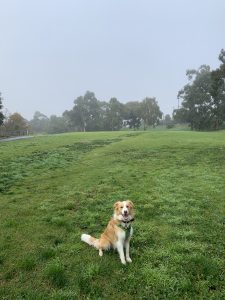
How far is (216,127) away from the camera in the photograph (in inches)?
3701

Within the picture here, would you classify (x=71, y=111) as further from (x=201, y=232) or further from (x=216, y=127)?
(x=201, y=232)

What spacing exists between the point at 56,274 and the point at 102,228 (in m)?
3.06

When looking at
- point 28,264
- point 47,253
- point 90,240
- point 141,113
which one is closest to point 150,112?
point 141,113

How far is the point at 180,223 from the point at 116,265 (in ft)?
11.5

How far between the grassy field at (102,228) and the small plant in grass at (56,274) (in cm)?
2

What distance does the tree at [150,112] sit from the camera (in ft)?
411

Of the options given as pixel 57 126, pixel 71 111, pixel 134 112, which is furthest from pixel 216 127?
pixel 57 126

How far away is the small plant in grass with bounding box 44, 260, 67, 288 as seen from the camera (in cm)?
711

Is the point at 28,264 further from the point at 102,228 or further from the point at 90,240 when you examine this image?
the point at 102,228

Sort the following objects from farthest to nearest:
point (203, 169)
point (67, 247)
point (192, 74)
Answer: point (192, 74)
point (203, 169)
point (67, 247)

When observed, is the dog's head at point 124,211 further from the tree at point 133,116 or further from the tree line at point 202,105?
the tree at point 133,116

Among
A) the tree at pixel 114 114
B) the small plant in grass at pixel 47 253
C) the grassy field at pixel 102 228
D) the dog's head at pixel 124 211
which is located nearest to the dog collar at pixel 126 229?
the dog's head at pixel 124 211

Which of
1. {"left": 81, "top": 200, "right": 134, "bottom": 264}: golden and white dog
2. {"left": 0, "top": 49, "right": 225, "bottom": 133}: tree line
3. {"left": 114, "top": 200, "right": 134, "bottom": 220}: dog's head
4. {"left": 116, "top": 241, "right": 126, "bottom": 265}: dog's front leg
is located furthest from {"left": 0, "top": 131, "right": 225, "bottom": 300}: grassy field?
{"left": 0, "top": 49, "right": 225, "bottom": 133}: tree line

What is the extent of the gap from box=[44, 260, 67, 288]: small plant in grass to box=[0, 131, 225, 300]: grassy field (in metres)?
0.02
